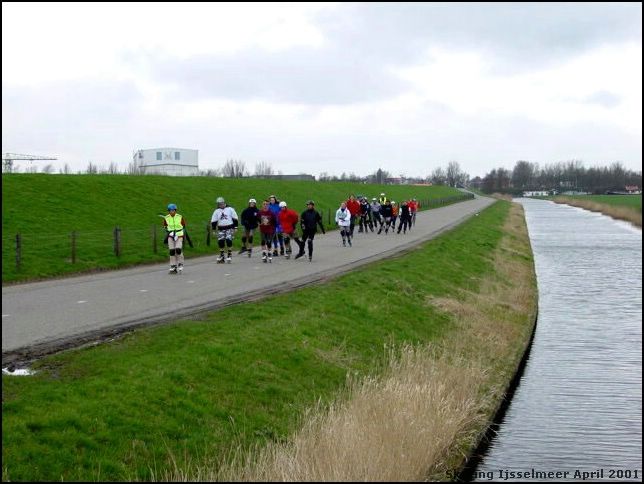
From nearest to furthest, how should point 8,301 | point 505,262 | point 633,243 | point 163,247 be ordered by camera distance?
point 8,301, point 163,247, point 505,262, point 633,243

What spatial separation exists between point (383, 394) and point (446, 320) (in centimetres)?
922

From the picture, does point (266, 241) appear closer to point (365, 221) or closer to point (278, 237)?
point (278, 237)

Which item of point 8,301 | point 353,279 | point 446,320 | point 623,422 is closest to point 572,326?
point 446,320

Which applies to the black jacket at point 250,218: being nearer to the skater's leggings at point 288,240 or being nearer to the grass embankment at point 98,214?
the skater's leggings at point 288,240

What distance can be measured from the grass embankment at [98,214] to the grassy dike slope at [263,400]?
934 centimetres

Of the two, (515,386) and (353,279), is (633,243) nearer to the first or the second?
(353,279)

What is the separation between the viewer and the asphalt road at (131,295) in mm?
12664

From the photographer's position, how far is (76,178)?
147 feet

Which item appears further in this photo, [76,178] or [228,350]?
[76,178]

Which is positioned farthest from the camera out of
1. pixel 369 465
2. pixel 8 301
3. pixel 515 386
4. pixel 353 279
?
pixel 353 279

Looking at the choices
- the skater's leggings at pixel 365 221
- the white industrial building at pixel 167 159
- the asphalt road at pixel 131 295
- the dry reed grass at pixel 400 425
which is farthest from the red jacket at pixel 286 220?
the white industrial building at pixel 167 159

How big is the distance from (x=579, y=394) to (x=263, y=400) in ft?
21.3

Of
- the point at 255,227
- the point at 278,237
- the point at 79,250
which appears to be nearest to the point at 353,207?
the point at 278,237

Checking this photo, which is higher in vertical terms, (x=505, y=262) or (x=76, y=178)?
(x=76, y=178)
